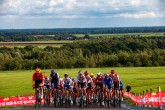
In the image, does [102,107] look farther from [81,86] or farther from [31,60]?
[31,60]

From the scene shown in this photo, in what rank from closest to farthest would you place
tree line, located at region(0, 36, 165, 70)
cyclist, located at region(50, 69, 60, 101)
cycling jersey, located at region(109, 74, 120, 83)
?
cycling jersey, located at region(109, 74, 120, 83) → cyclist, located at region(50, 69, 60, 101) → tree line, located at region(0, 36, 165, 70)

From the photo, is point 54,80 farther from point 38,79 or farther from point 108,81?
point 108,81

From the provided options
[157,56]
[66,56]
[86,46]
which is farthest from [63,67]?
[86,46]

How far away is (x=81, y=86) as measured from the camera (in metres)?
26.0

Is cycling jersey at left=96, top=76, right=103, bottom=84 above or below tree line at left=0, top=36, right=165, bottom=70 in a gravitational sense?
above

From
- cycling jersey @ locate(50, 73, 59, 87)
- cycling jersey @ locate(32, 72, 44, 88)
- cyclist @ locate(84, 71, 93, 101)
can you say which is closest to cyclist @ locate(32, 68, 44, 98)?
cycling jersey @ locate(32, 72, 44, 88)

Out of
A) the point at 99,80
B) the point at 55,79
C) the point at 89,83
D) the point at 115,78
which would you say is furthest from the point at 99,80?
the point at 55,79

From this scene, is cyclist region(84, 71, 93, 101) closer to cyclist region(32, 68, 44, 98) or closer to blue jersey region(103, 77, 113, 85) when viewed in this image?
blue jersey region(103, 77, 113, 85)

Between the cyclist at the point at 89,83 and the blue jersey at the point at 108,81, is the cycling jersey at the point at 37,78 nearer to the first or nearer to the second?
the cyclist at the point at 89,83

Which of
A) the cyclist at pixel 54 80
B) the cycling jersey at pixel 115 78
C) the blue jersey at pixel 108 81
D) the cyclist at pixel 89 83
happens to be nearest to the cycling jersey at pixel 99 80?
the cyclist at pixel 89 83

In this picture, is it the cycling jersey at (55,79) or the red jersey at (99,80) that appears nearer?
the cycling jersey at (55,79)

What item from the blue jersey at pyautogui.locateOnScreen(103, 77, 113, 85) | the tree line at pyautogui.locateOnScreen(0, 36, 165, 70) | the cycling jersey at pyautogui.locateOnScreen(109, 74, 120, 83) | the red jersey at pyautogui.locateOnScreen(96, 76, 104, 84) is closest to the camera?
the blue jersey at pyautogui.locateOnScreen(103, 77, 113, 85)

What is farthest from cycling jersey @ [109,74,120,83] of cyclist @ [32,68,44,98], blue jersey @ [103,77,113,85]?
cyclist @ [32,68,44,98]

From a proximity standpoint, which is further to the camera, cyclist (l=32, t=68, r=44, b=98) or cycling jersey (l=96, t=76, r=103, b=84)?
cycling jersey (l=96, t=76, r=103, b=84)
